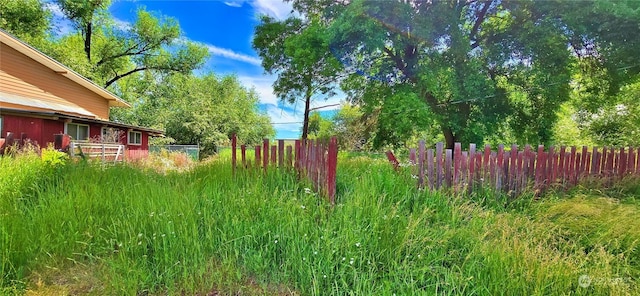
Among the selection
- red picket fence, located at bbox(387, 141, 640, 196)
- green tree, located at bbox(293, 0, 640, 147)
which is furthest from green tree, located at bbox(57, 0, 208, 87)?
red picket fence, located at bbox(387, 141, 640, 196)

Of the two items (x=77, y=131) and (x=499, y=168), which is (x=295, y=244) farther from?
(x=77, y=131)

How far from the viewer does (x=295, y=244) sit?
256cm

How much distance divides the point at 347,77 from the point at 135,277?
46.4 feet

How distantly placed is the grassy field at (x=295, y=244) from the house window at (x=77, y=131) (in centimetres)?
1303

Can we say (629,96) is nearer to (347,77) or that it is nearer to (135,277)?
(347,77)

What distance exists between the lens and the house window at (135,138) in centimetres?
1983

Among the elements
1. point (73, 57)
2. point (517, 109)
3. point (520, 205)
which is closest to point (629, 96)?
point (517, 109)

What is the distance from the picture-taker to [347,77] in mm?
15328

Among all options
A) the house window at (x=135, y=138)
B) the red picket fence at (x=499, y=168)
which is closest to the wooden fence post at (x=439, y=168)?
the red picket fence at (x=499, y=168)
